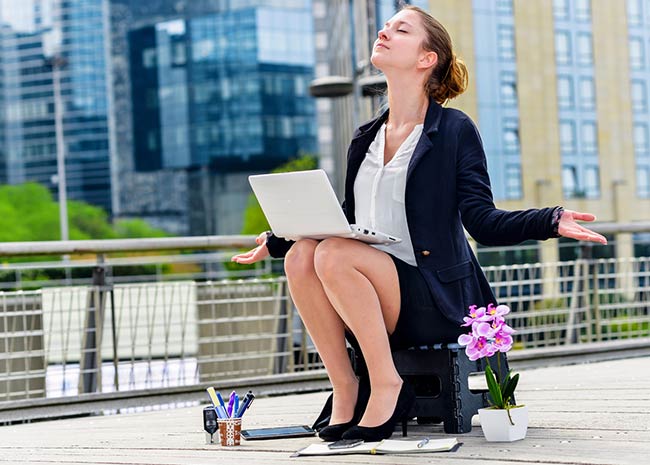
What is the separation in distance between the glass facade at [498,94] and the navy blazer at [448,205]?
30069 mm

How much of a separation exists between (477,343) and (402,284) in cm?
34

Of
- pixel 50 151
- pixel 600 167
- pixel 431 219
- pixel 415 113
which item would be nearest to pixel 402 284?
pixel 431 219

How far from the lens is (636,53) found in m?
37.3

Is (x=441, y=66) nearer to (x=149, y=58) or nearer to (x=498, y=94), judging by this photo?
(x=498, y=94)

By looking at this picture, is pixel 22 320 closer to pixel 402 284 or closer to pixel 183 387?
pixel 183 387

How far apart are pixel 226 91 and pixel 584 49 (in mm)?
33863

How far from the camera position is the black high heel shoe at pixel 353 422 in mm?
3223

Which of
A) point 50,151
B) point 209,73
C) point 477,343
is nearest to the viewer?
point 477,343

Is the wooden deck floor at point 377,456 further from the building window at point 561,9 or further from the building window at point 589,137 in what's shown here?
the building window at point 589,137

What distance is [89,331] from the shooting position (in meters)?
5.49

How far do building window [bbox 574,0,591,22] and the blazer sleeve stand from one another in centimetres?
3391

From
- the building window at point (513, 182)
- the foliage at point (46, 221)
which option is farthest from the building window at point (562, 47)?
the foliage at point (46, 221)

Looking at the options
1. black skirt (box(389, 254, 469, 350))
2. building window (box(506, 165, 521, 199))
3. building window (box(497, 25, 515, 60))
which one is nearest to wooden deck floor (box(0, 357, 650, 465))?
black skirt (box(389, 254, 469, 350))

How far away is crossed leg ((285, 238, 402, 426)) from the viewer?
3.15 meters
